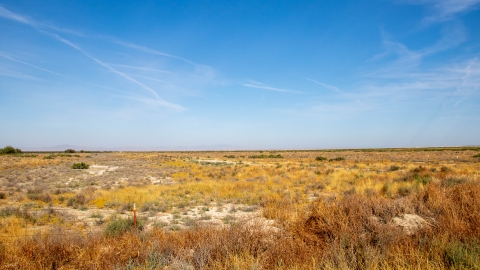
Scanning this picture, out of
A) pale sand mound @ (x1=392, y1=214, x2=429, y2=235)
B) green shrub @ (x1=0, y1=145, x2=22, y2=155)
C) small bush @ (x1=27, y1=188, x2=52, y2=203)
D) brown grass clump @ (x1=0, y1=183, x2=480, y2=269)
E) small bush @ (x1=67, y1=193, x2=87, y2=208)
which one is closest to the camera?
brown grass clump @ (x1=0, y1=183, x2=480, y2=269)

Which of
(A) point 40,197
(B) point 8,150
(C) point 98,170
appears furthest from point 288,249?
(B) point 8,150

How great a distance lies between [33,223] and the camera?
9.46 m

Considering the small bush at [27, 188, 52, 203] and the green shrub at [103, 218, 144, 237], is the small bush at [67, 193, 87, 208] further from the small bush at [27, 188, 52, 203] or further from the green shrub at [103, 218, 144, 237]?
the green shrub at [103, 218, 144, 237]

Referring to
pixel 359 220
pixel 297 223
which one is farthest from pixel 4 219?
pixel 359 220

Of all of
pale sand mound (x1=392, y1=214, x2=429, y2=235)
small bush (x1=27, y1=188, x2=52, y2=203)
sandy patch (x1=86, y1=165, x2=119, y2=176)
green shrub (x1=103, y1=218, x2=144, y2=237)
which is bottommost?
sandy patch (x1=86, y1=165, x2=119, y2=176)

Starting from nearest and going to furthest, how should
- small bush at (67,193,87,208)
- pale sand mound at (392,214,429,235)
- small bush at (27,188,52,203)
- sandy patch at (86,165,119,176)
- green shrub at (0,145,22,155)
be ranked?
pale sand mound at (392,214,429,235), small bush at (67,193,87,208), small bush at (27,188,52,203), sandy patch at (86,165,119,176), green shrub at (0,145,22,155)

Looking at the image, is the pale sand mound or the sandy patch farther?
the sandy patch

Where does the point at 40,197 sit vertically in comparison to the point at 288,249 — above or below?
below

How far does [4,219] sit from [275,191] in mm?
12596

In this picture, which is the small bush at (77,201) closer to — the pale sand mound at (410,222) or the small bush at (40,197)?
the small bush at (40,197)

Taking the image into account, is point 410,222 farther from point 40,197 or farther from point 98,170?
point 98,170

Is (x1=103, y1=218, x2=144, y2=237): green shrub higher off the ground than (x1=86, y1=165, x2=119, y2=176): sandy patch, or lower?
higher

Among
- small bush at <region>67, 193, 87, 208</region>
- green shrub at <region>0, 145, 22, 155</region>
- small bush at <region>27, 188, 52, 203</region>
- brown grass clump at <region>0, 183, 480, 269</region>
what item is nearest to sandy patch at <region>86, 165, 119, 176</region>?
small bush at <region>27, 188, 52, 203</region>

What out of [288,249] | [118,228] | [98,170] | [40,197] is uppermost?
[288,249]
